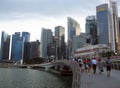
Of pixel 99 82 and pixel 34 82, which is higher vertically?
pixel 99 82

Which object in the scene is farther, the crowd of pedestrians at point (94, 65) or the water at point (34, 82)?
the water at point (34, 82)

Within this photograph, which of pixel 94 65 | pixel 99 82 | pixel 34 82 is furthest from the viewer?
pixel 34 82

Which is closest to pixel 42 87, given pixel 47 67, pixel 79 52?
pixel 47 67

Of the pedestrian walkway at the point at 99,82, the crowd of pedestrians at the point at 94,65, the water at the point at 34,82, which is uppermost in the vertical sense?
the crowd of pedestrians at the point at 94,65

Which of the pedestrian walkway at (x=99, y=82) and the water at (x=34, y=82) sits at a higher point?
the pedestrian walkway at (x=99, y=82)

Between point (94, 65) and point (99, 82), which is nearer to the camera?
point (99, 82)

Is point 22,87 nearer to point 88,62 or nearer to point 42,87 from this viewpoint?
point 42,87

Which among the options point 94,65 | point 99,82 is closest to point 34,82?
point 94,65

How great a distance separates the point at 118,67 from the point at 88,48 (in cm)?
14356

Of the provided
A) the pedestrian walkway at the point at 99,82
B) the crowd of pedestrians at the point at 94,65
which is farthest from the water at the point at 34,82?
the pedestrian walkway at the point at 99,82

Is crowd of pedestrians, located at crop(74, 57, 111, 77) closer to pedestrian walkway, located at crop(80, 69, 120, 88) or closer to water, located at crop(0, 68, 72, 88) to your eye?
pedestrian walkway, located at crop(80, 69, 120, 88)

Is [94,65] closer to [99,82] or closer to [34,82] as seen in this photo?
[99,82]

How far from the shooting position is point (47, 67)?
147 metres

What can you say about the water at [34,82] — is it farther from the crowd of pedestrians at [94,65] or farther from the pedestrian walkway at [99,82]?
the pedestrian walkway at [99,82]
